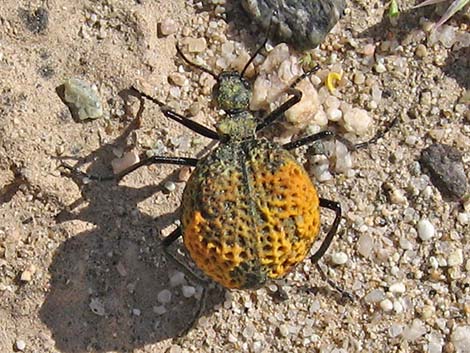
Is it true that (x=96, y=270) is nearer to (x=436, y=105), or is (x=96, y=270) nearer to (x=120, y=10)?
(x=120, y=10)

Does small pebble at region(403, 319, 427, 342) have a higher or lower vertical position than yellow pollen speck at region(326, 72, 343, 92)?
lower

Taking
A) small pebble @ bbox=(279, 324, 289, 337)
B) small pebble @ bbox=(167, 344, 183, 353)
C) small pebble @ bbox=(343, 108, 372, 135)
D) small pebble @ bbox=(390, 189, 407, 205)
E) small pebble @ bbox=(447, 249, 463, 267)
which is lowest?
small pebble @ bbox=(167, 344, 183, 353)

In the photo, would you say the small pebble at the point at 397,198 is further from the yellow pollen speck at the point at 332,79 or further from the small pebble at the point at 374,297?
the yellow pollen speck at the point at 332,79

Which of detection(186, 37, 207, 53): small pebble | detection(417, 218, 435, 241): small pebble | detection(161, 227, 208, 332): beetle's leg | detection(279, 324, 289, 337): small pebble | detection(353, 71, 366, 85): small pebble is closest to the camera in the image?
detection(161, 227, 208, 332): beetle's leg

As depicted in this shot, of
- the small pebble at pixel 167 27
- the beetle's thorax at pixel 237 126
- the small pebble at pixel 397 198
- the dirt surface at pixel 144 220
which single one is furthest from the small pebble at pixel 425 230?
the small pebble at pixel 167 27

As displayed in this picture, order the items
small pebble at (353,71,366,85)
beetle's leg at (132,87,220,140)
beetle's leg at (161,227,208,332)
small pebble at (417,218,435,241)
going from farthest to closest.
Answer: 1. small pebble at (353,71,366,85)
2. small pebble at (417,218,435,241)
3. beetle's leg at (132,87,220,140)
4. beetle's leg at (161,227,208,332)

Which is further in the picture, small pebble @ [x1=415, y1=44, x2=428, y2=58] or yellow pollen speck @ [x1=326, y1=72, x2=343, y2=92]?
small pebble @ [x1=415, y1=44, x2=428, y2=58]

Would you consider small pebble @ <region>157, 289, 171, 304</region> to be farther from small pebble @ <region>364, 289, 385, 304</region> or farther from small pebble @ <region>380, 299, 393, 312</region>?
small pebble @ <region>380, 299, 393, 312</region>

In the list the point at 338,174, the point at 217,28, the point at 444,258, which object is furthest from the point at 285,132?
the point at 444,258

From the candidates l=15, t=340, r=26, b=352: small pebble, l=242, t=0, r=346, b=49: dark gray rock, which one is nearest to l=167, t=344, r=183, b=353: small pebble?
l=15, t=340, r=26, b=352: small pebble
